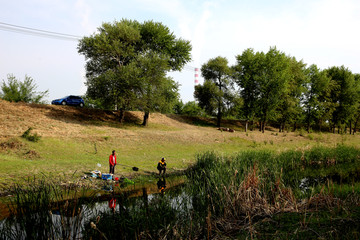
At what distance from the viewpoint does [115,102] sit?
36.3 metres

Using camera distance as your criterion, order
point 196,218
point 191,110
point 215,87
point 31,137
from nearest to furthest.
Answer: point 196,218, point 31,137, point 215,87, point 191,110

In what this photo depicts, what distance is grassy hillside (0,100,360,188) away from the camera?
1736 centimetres

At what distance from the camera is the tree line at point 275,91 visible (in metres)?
45.2

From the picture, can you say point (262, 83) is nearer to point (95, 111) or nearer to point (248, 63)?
point (248, 63)

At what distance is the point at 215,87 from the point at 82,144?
31777 mm

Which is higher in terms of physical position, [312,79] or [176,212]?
[312,79]

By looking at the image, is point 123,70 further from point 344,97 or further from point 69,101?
point 344,97

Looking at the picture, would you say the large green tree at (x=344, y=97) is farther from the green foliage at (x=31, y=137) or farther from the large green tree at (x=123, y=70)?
the green foliage at (x=31, y=137)

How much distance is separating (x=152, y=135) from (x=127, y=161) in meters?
11.0

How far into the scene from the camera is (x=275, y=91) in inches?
1745

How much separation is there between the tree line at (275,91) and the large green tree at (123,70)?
42.9 ft

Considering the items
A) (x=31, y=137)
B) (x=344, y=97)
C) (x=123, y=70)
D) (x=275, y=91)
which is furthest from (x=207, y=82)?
(x=31, y=137)

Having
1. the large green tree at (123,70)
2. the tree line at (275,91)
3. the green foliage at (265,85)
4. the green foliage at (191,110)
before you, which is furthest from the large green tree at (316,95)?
the green foliage at (191,110)

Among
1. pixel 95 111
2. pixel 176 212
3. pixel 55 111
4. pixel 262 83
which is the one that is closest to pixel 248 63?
pixel 262 83
